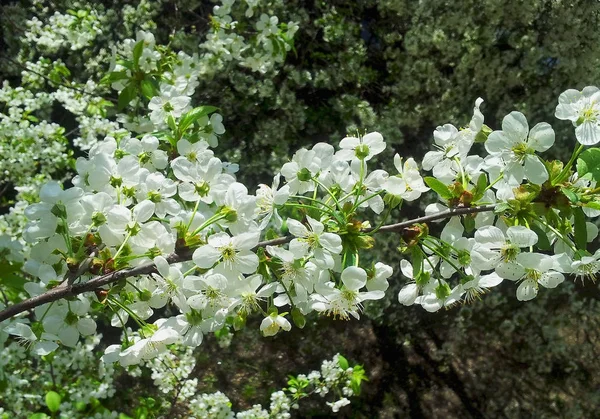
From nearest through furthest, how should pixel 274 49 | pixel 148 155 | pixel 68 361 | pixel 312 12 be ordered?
1. pixel 148 155
2. pixel 68 361
3. pixel 274 49
4. pixel 312 12

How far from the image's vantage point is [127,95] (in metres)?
1.85

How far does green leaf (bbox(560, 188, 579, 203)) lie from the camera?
96 cm

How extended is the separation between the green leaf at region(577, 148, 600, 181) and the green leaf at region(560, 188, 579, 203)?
43mm

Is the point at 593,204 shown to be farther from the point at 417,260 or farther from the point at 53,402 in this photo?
the point at 53,402

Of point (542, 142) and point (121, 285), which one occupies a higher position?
point (542, 142)

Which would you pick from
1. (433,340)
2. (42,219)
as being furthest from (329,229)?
(433,340)

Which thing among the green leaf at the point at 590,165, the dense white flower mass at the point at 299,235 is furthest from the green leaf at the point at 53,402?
the green leaf at the point at 590,165

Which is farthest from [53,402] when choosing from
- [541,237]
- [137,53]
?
[541,237]

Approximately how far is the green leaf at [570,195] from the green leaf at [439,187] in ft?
0.61

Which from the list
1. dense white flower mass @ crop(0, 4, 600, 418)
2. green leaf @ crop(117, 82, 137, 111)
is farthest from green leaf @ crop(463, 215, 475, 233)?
green leaf @ crop(117, 82, 137, 111)

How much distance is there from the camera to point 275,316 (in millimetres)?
1118

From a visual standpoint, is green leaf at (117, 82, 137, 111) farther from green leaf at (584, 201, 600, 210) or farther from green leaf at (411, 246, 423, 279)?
green leaf at (584, 201, 600, 210)

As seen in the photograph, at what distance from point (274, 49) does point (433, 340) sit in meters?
2.31

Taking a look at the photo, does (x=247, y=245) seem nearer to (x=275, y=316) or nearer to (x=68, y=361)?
(x=275, y=316)
